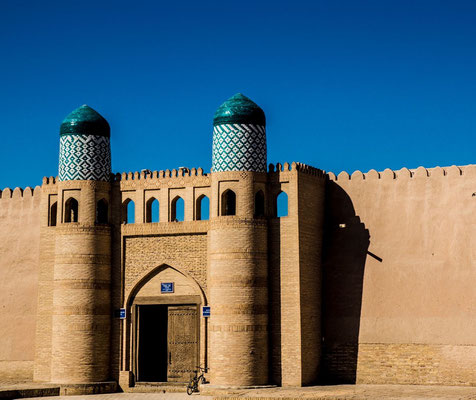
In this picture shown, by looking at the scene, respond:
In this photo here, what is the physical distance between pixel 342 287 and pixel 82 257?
242 inches

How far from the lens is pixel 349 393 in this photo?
60.6 ft

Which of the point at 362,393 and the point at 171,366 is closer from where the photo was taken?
the point at 362,393

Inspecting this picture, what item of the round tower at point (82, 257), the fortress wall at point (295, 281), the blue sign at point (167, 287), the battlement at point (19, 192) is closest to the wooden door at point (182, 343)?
the blue sign at point (167, 287)

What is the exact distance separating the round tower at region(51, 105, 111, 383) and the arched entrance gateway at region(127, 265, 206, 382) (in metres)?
0.72

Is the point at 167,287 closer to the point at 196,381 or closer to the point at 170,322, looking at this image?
the point at 170,322

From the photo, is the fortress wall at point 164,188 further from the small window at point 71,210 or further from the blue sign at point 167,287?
the blue sign at point 167,287

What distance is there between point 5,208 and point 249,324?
27.7ft

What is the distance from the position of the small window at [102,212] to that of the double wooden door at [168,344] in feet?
7.76

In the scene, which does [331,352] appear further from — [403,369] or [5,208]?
[5,208]

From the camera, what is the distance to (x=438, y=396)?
58.4 ft

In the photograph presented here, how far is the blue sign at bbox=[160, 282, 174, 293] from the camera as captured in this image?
22.1 metres

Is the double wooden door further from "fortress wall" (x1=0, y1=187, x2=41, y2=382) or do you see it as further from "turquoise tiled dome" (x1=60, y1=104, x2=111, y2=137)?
"turquoise tiled dome" (x1=60, y1=104, x2=111, y2=137)

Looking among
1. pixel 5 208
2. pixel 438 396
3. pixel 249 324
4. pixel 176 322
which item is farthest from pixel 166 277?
pixel 438 396

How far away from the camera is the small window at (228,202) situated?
838 inches
